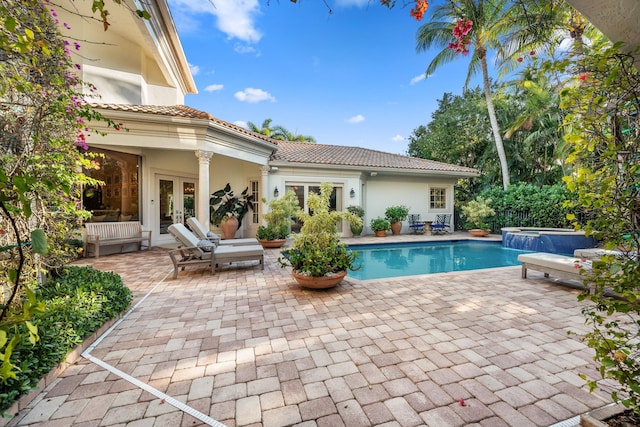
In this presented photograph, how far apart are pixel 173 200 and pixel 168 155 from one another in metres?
1.83

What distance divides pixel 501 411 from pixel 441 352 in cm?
85

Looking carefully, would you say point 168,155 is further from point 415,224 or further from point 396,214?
point 415,224

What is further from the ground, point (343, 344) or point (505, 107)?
point (505, 107)

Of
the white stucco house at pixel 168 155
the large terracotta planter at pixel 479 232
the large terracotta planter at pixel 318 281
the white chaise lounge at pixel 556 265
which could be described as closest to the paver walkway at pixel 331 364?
the large terracotta planter at pixel 318 281

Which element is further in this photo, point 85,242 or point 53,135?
point 85,242

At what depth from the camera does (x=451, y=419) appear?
81.7 inches

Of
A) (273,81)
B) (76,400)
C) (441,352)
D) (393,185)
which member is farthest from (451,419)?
(273,81)

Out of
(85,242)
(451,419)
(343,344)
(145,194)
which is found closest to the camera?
(451,419)

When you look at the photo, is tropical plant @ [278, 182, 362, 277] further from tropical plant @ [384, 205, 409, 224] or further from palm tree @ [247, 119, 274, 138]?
palm tree @ [247, 119, 274, 138]

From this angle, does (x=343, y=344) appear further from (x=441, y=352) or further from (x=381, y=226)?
(x=381, y=226)

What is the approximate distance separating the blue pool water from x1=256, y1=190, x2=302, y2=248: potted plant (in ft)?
9.47

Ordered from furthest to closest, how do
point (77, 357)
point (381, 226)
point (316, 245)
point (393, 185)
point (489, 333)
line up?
1. point (393, 185)
2. point (381, 226)
3. point (316, 245)
4. point (489, 333)
5. point (77, 357)

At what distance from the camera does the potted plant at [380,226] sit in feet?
42.7

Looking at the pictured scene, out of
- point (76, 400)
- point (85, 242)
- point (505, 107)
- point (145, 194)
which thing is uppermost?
point (505, 107)
